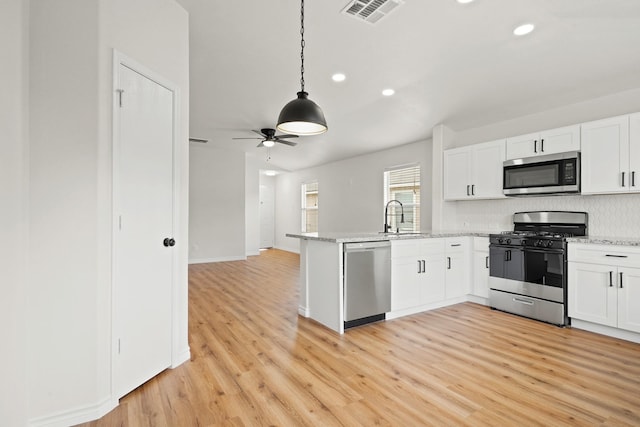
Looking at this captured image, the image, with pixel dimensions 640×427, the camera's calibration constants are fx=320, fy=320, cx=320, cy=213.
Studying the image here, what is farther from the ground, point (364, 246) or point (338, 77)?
point (338, 77)

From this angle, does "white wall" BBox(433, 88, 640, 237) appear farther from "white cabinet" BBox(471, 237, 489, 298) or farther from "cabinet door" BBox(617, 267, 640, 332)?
"cabinet door" BBox(617, 267, 640, 332)

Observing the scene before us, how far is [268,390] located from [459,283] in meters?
3.13

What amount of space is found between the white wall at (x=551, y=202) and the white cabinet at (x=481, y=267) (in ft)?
2.19

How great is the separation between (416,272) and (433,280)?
345mm

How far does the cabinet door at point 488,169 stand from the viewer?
14.4ft

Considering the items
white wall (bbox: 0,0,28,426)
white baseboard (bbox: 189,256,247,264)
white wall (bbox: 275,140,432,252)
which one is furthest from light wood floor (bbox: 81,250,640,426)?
white baseboard (bbox: 189,256,247,264)

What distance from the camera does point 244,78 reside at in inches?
160

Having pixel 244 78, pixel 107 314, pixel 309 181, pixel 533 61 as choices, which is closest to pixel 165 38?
pixel 244 78

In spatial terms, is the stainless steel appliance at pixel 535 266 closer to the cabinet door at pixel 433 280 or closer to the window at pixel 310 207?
the cabinet door at pixel 433 280

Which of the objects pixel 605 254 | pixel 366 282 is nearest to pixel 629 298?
pixel 605 254

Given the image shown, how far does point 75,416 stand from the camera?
1.83 m

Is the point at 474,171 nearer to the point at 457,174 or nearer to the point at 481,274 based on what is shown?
the point at 457,174

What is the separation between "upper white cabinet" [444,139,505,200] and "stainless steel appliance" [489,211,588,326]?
2.01 feet

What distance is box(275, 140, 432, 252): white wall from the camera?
19.9 ft
